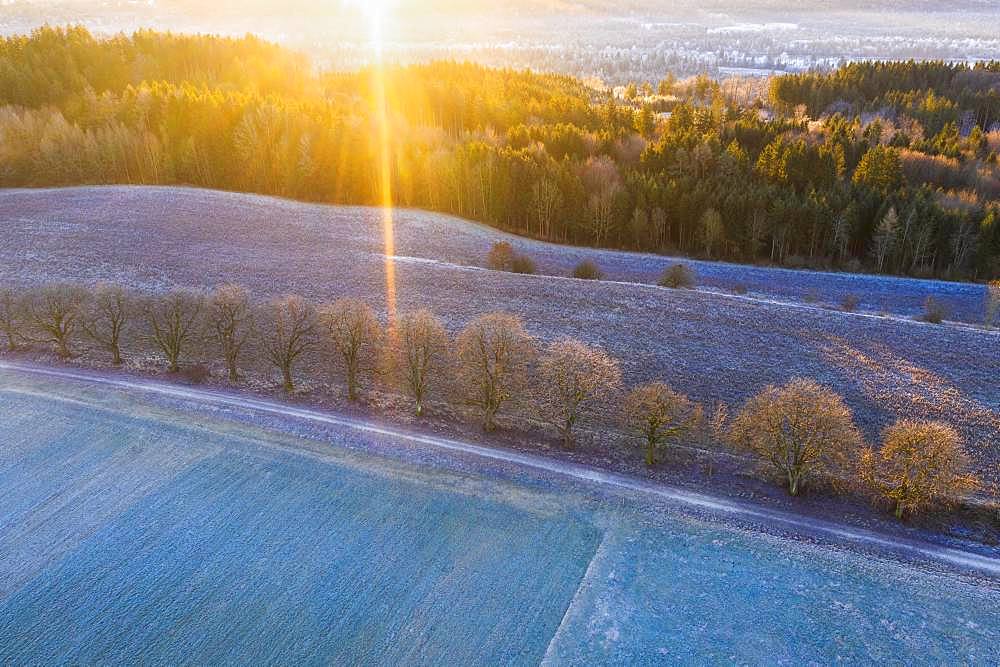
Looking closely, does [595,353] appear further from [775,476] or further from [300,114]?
[300,114]

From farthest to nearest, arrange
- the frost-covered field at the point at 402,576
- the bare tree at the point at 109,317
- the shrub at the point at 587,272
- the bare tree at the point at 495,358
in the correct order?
the shrub at the point at 587,272 → the bare tree at the point at 109,317 → the bare tree at the point at 495,358 → the frost-covered field at the point at 402,576

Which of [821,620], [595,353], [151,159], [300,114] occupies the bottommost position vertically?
[821,620]

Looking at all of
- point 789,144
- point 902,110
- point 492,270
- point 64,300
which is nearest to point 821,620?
point 492,270

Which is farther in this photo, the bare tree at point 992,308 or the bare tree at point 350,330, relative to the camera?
the bare tree at point 992,308

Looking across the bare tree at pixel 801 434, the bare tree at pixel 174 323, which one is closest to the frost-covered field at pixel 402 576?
the bare tree at pixel 801 434

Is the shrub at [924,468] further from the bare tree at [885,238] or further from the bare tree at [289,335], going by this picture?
the bare tree at [885,238]

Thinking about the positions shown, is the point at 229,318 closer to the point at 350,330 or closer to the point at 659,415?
the point at 350,330

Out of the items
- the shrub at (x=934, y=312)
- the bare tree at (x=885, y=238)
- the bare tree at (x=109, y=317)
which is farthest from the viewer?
the bare tree at (x=885, y=238)
